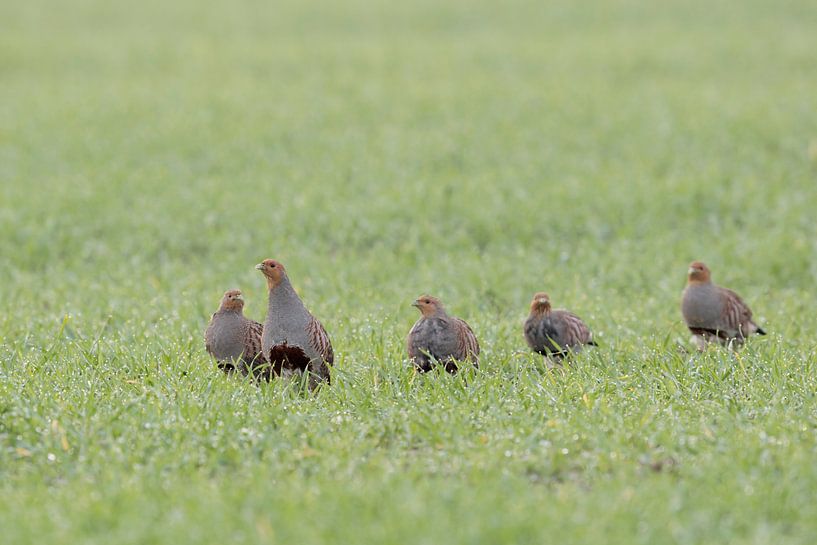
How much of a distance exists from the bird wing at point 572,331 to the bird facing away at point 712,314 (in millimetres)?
804

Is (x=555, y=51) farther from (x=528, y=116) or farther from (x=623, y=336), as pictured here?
(x=623, y=336)

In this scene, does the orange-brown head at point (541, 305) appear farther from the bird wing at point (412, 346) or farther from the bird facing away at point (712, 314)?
the bird facing away at point (712, 314)

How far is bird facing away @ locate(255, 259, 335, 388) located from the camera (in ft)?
20.8

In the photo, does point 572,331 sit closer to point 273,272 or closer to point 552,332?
point 552,332

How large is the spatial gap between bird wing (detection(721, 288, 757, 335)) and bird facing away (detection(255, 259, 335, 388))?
9.15 ft

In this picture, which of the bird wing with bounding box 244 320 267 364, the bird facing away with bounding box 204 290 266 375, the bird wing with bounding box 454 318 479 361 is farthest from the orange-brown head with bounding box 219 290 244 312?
the bird wing with bounding box 454 318 479 361

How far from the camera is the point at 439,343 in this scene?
671 cm

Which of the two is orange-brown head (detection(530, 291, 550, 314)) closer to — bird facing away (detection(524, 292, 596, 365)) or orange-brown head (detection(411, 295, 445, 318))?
bird facing away (detection(524, 292, 596, 365))

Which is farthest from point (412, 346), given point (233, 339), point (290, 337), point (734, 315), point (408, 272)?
point (408, 272)

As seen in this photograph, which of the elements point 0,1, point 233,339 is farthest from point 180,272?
point 0,1

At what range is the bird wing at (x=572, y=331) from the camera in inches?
282

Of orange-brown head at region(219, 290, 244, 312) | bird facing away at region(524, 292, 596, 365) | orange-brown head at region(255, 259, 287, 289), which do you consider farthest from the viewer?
bird facing away at region(524, 292, 596, 365)

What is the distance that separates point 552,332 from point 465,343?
2.23 feet

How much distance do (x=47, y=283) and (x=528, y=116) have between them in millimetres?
9262
